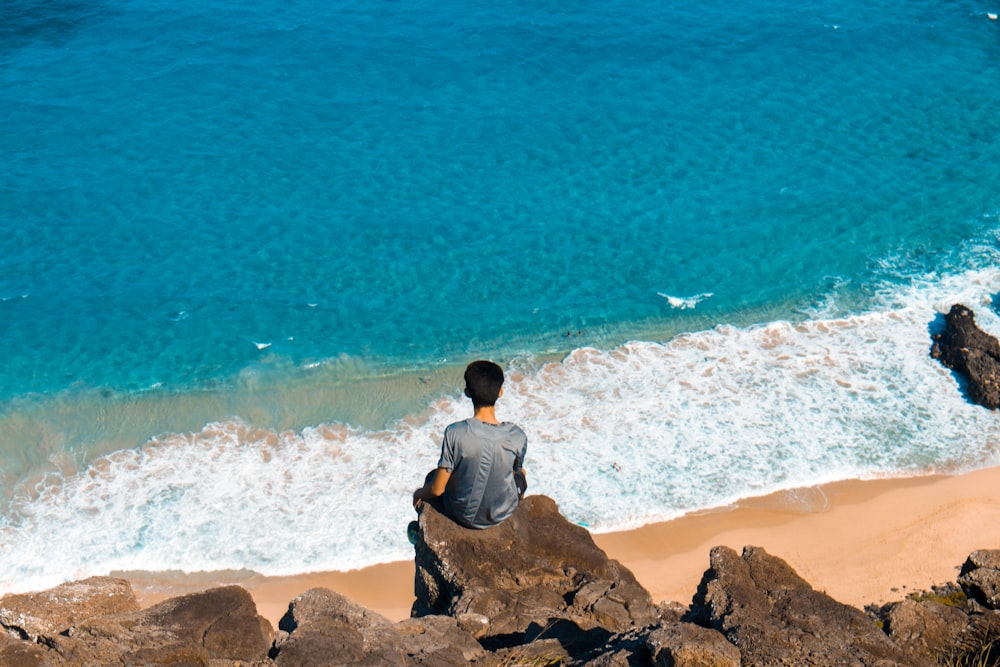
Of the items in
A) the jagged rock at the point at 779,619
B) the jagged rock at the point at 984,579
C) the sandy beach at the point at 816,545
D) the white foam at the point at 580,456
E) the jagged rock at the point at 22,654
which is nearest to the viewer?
the jagged rock at the point at 779,619

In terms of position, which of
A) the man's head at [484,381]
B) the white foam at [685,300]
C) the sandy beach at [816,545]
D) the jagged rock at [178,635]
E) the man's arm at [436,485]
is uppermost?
the man's head at [484,381]

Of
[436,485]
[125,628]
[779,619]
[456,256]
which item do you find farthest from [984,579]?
[456,256]

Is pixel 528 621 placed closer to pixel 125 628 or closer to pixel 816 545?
pixel 125 628

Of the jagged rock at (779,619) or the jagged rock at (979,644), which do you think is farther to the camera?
the jagged rock at (979,644)

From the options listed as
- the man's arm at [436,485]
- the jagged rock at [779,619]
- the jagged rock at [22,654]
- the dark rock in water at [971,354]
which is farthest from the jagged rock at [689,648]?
the dark rock in water at [971,354]

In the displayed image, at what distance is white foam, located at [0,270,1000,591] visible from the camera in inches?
579

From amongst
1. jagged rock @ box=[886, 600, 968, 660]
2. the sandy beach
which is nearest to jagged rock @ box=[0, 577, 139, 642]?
the sandy beach

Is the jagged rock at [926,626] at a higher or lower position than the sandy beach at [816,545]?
higher

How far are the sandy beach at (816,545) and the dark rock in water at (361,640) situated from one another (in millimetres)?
4781

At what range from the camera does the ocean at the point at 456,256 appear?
15.9m

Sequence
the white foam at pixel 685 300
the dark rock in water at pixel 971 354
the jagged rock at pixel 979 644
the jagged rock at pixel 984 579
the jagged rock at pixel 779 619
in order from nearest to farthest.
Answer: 1. the jagged rock at pixel 779 619
2. the jagged rock at pixel 979 644
3. the jagged rock at pixel 984 579
4. the dark rock in water at pixel 971 354
5. the white foam at pixel 685 300

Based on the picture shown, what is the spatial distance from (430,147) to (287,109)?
14.9 ft

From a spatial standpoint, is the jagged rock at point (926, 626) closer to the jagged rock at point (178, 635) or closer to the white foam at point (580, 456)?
the jagged rock at point (178, 635)

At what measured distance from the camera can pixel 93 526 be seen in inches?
589
